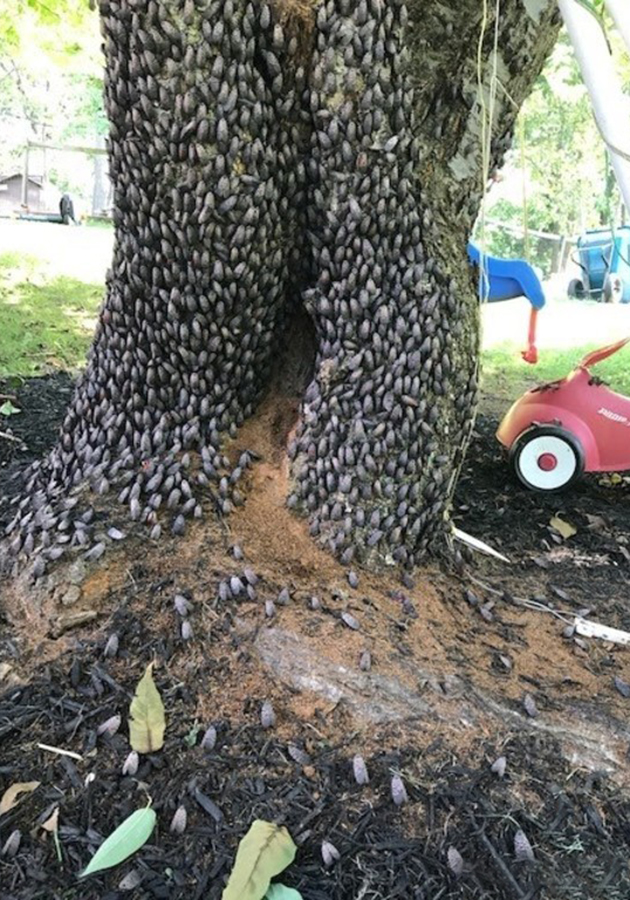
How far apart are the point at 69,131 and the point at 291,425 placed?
42.1 m

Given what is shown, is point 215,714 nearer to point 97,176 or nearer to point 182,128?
point 182,128

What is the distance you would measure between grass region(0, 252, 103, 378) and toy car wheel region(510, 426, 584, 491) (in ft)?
11.4

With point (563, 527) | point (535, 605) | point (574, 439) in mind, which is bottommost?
point (563, 527)

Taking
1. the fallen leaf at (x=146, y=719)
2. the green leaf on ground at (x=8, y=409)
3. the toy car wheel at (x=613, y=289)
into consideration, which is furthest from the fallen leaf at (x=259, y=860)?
the toy car wheel at (x=613, y=289)

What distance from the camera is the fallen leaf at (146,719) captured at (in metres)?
1.87

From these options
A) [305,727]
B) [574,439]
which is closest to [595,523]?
[574,439]

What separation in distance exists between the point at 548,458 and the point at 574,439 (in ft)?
0.51

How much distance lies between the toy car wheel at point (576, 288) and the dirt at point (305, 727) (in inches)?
512

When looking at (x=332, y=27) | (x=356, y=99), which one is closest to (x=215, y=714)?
(x=356, y=99)

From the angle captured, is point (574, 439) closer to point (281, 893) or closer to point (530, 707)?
point (530, 707)

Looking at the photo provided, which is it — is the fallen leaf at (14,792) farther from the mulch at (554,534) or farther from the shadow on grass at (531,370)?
the shadow on grass at (531,370)

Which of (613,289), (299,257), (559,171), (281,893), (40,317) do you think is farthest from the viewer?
(559,171)

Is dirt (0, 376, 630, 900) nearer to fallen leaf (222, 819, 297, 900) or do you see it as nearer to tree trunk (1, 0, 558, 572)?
fallen leaf (222, 819, 297, 900)

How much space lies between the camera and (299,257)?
237 centimetres
